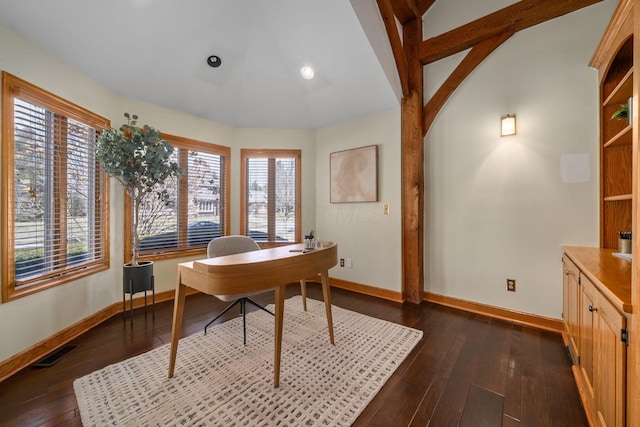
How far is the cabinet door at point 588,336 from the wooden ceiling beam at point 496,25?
2461 millimetres

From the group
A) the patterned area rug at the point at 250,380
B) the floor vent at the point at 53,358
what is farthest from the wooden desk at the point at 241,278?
the floor vent at the point at 53,358

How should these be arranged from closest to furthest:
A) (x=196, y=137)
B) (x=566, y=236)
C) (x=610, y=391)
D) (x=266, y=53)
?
(x=610, y=391)
(x=566, y=236)
(x=266, y=53)
(x=196, y=137)

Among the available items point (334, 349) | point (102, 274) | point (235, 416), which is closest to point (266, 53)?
point (102, 274)

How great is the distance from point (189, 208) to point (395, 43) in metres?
3.30

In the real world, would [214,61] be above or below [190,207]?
above

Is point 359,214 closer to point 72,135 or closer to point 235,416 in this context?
point 235,416

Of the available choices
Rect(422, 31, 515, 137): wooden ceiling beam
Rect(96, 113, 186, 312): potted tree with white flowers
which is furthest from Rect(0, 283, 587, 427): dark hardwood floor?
Rect(422, 31, 515, 137): wooden ceiling beam

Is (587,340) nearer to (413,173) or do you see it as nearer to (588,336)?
(588,336)

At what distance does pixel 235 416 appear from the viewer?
55.9 inches

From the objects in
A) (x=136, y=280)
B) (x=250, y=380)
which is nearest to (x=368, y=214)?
(x=250, y=380)

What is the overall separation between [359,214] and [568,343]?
237 cm

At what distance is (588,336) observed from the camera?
1429 millimetres

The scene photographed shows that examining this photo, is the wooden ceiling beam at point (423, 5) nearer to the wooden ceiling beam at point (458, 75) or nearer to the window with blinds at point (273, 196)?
the wooden ceiling beam at point (458, 75)

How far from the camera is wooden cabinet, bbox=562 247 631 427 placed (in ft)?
3.29
